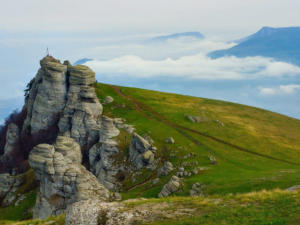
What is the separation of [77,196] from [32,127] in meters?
76.3

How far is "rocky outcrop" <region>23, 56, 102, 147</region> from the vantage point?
4410 inches

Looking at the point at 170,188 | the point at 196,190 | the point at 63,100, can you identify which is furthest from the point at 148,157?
the point at 63,100

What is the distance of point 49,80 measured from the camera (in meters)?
120

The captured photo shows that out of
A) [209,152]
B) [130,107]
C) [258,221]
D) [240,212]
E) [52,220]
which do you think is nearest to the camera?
[258,221]

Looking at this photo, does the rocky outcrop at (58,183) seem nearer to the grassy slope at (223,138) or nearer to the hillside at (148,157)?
the hillside at (148,157)

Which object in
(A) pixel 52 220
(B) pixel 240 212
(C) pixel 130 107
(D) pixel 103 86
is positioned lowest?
(A) pixel 52 220

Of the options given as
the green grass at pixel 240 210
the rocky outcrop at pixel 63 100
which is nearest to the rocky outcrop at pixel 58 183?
the green grass at pixel 240 210

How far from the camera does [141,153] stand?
82.6 metres

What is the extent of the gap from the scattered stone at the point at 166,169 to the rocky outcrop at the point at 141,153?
5891 millimetres

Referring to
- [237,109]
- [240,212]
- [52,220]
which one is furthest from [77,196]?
[237,109]

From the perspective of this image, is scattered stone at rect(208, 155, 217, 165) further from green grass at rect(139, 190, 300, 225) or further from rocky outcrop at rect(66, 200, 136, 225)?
rocky outcrop at rect(66, 200, 136, 225)

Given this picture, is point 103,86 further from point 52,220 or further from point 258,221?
point 258,221

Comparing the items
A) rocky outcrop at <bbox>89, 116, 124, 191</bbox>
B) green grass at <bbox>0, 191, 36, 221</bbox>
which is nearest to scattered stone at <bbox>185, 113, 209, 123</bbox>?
rocky outcrop at <bbox>89, 116, 124, 191</bbox>

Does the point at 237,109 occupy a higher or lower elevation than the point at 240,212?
higher
